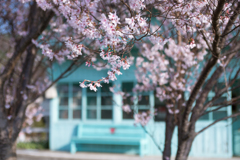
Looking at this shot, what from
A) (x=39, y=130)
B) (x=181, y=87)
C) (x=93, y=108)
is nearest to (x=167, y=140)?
(x=181, y=87)

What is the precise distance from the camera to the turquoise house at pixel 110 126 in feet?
24.5

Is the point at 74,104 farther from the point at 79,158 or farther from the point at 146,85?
the point at 146,85

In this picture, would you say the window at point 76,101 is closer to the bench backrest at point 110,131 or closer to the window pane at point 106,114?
the bench backrest at point 110,131

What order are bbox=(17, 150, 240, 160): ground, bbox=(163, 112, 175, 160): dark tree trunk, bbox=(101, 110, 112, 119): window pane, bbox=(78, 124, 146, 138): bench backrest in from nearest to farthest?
bbox=(163, 112, 175, 160): dark tree trunk, bbox=(17, 150, 240, 160): ground, bbox=(78, 124, 146, 138): bench backrest, bbox=(101, 110, 112, 119): window pane

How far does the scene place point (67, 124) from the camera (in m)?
9.11

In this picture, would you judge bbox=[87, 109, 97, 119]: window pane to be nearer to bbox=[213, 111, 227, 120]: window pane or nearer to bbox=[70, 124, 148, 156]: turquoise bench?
bbox=[70, 124, 148, 156]: turquoise bench

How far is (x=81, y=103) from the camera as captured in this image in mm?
9156

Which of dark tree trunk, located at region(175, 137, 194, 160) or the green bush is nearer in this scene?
dark tree trunk, located at region(175, 137, 194, 160)

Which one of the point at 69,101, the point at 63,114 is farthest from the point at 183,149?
the point at 63,114

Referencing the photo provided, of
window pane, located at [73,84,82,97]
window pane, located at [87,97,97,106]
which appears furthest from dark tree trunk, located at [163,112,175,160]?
window pane, located at [73,84,82,97]

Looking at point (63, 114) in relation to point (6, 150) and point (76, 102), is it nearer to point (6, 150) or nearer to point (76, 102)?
point (76, 102)

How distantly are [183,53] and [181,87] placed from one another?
64cm

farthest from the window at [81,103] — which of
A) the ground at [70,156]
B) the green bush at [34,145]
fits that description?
the ground at [70,156]

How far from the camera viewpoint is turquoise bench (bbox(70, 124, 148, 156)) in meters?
7.80
